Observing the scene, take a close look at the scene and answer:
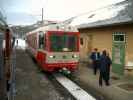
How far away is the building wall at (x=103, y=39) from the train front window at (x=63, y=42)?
3.24 metres

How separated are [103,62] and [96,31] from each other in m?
8.10

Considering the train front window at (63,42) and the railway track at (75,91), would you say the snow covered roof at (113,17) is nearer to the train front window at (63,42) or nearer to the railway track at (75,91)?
the train front window at (63,42)

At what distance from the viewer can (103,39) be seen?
18.2 meters

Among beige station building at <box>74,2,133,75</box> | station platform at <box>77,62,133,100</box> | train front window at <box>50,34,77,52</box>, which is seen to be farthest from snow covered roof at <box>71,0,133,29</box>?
station platform at <box>77,62,133,100</box>

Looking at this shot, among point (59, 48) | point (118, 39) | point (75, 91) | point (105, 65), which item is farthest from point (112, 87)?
point (118, 39)

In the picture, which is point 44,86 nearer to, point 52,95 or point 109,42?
point 52,95

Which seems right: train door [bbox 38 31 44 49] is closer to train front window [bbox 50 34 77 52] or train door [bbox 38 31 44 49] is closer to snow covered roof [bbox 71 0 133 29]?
train front window [bbox 50 34 77 52]

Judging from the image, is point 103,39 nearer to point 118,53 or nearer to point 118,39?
point 118,39

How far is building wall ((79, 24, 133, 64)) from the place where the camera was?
14.9 meters

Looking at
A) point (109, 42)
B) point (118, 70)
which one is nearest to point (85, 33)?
point (109, 42)

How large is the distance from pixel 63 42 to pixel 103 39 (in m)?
4.91

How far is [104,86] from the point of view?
477 inches

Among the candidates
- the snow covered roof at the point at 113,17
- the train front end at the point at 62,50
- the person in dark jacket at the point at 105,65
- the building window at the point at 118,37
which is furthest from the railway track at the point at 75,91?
the snow covered roof at the point at 113,17

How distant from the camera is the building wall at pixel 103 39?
48.7 ft
